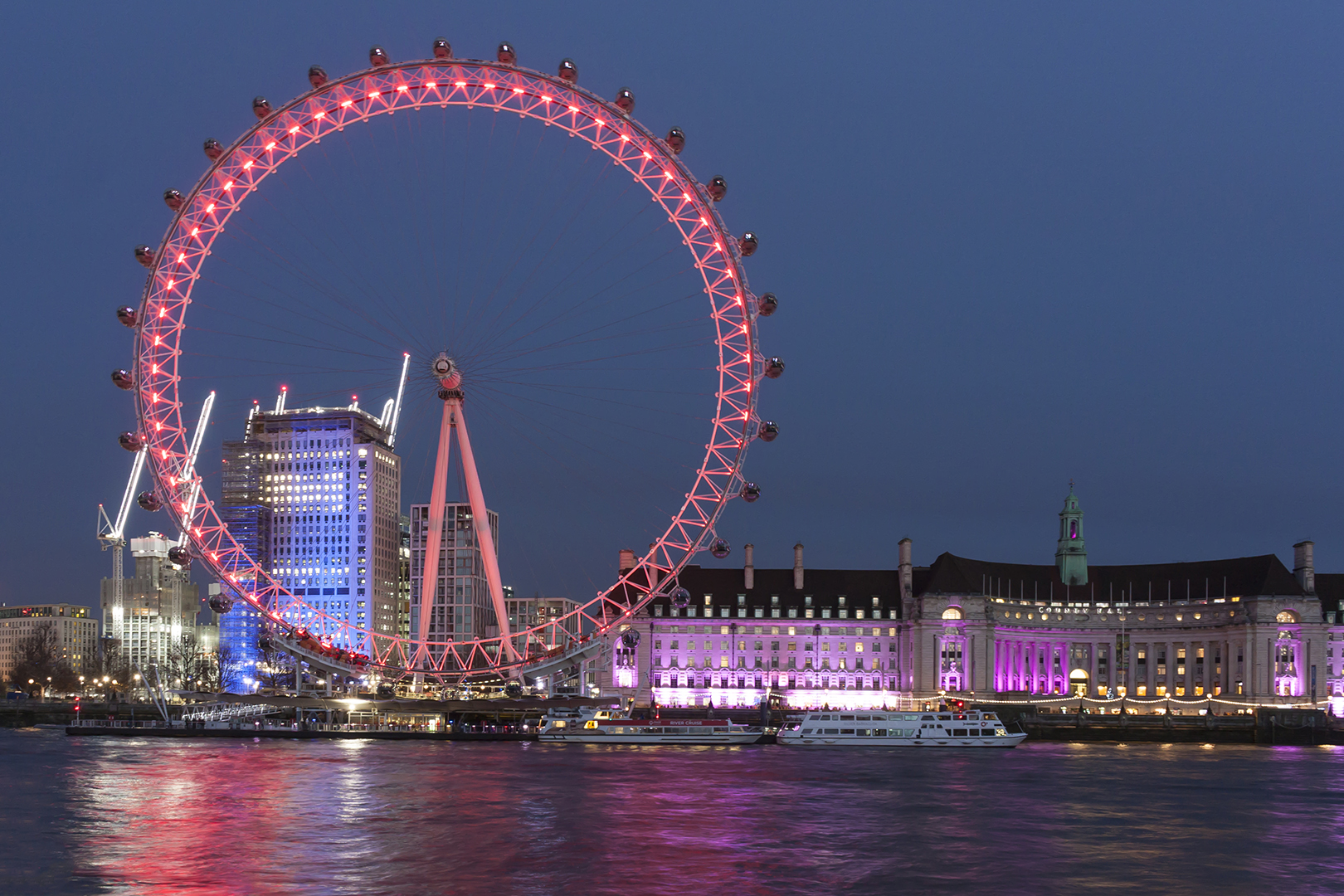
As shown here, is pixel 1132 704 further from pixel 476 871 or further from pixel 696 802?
pixel 476 871

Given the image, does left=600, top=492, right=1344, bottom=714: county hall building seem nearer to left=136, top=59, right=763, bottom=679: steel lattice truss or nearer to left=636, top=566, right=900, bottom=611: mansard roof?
left=636, top=566, right=900, bottom=611: mansard roof

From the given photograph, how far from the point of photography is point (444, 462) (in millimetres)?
93125

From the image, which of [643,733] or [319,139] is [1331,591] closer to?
[643,733]

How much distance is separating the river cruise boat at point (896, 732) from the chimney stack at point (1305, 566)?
6858cm

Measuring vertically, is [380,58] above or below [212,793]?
above

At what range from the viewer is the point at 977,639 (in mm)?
179500

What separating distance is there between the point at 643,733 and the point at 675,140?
205ft

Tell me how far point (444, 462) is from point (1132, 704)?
114m

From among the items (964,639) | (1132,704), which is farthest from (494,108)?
(1132,704)

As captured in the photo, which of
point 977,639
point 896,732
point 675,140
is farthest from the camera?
point 977,639

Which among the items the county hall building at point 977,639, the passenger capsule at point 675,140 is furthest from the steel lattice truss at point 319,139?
the county hall building at point 977,639

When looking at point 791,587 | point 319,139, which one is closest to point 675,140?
point 319,139

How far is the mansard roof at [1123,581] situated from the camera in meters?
180

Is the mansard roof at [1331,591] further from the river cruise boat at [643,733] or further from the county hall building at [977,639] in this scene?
the river cruise boat at [643,733]
